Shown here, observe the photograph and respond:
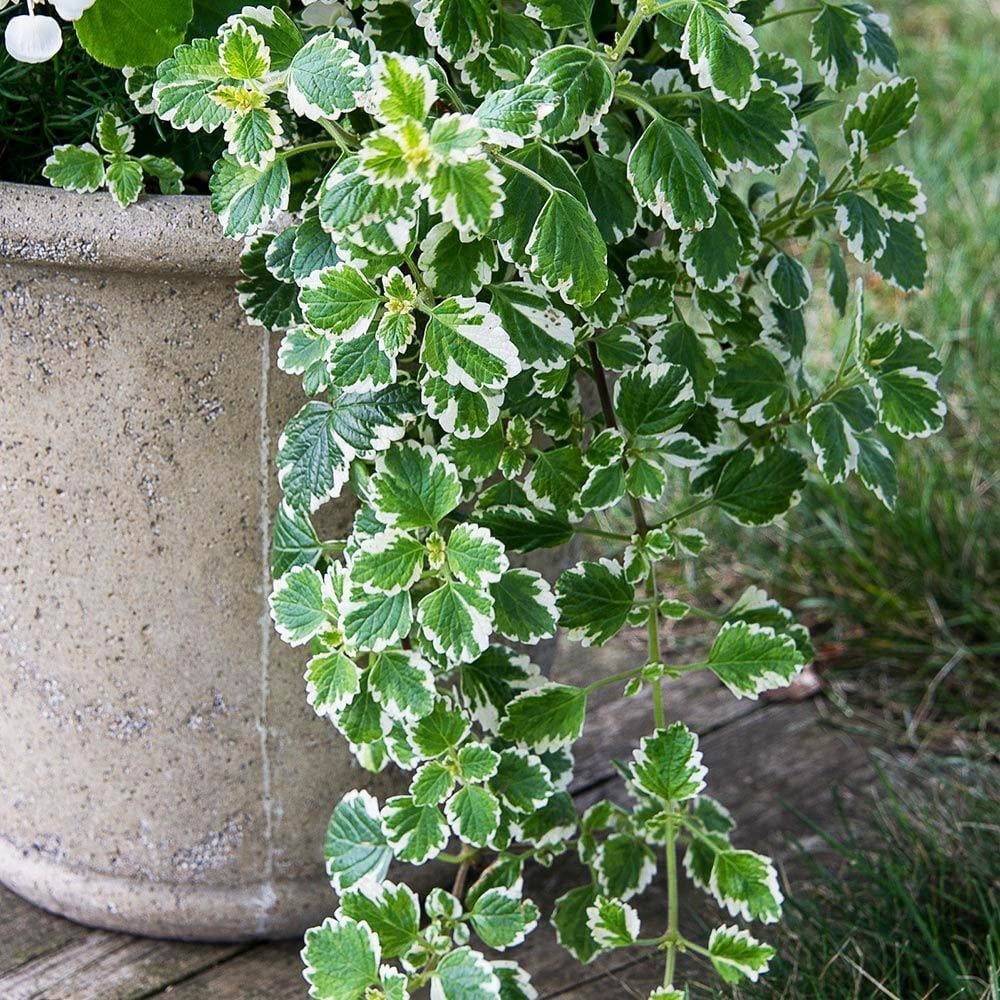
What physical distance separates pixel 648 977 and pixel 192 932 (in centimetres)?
45

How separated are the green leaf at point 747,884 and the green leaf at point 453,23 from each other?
660 millimetres

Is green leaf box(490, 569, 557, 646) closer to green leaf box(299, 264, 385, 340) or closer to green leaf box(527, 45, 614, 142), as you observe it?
green leaf box(299, 264, 385, 340)

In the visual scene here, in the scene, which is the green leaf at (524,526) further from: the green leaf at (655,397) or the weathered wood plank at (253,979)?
the weathered wood plank at (253,979)

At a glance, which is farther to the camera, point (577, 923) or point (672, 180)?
point (577, 923)

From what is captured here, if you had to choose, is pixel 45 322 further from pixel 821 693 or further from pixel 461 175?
pixel 821 693

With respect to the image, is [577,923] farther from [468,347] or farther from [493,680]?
[468,347]

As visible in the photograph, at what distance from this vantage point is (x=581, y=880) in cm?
150

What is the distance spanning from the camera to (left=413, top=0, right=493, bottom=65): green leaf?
0.98 m

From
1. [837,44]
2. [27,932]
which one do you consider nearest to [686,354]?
[837,44]

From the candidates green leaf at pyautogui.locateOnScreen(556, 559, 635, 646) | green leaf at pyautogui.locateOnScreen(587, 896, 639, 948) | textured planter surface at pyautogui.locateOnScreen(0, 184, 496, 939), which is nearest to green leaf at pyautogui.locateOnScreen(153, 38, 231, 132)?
textured planter surface at pyautogui.locateOnScreen(0, 184, 496, 939)

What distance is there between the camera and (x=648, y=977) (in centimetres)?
137

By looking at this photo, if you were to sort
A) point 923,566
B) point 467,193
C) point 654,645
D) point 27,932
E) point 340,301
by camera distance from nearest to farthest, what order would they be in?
point 467,193 → point 340,301 → point 654,645 → point 27,932 → point 923,566

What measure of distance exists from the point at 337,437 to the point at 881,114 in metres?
0.54

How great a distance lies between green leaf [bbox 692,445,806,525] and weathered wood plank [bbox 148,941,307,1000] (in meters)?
0.62
